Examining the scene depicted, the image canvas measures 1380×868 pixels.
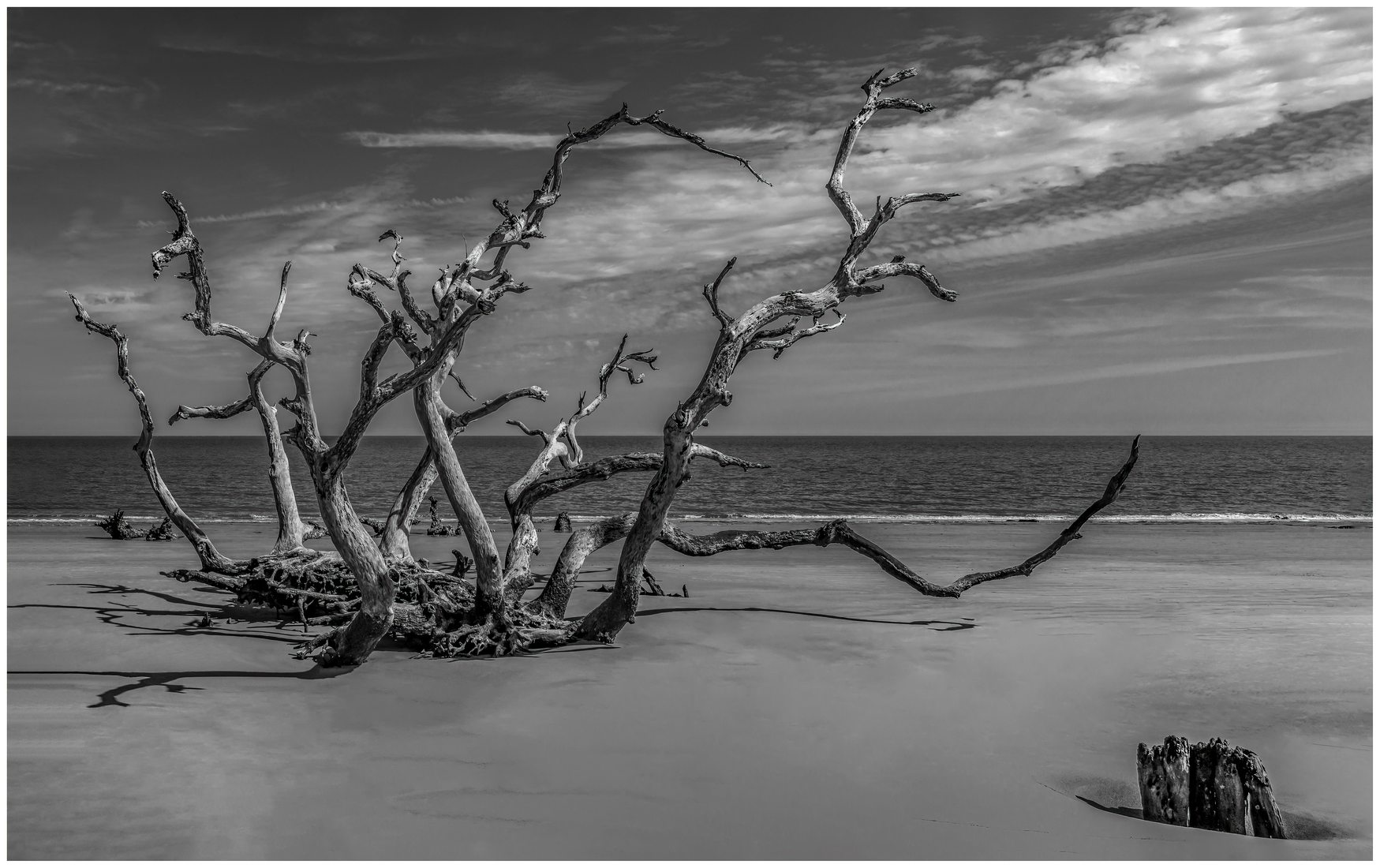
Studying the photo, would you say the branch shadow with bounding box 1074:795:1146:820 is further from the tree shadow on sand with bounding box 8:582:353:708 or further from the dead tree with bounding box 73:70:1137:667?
the tree shadow on sand with bounding box 8:582:353:708

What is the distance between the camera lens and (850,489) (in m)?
61.0

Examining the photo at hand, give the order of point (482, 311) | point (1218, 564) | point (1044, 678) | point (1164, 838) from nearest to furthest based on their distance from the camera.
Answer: point (1164, 838), point (482, 311), point (1044, 678), point (1218, 564)

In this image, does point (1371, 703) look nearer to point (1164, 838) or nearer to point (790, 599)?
point (1164, 838)

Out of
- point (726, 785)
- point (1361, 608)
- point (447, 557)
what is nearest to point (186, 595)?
point (447, 557)

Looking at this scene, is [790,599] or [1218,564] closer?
[790,599]

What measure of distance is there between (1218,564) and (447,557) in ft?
47.6

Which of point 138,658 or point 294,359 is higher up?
point 294,359

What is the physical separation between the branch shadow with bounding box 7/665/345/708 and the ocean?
21210 millimetres

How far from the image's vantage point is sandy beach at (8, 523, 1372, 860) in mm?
5879

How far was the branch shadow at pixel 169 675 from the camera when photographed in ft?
28.9

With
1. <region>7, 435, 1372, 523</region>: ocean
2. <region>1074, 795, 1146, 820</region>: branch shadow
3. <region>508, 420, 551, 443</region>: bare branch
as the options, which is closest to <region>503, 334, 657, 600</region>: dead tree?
<region>508, 420, 551, 443</region>: bare branch

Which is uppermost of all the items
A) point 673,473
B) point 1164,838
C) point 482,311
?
point 482,311

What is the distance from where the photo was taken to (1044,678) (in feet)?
31.8

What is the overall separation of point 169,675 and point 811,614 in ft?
24.0
